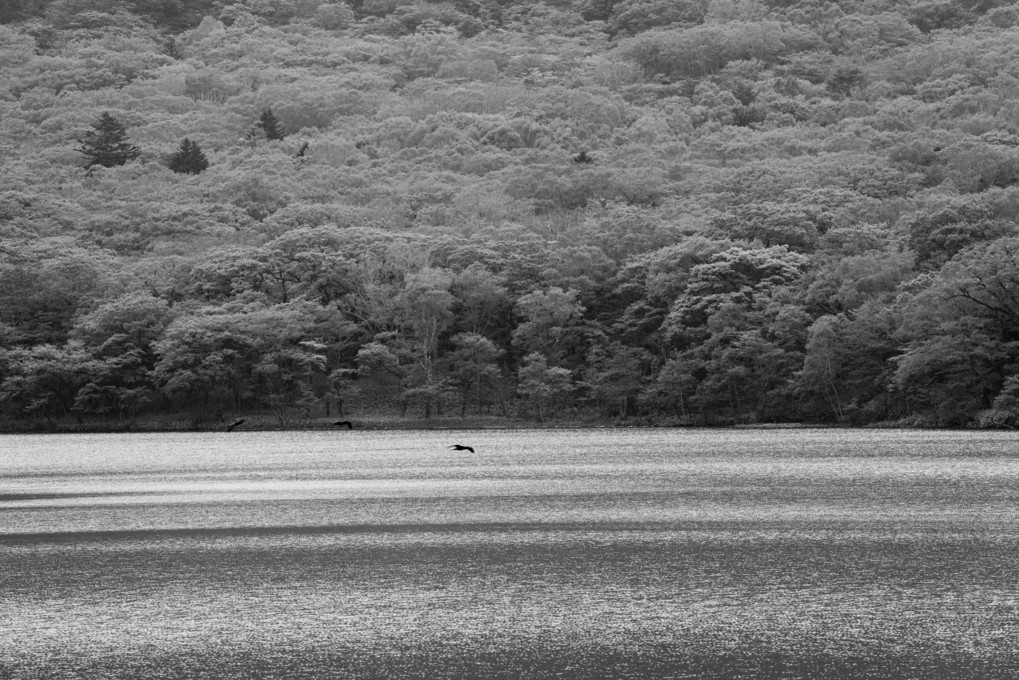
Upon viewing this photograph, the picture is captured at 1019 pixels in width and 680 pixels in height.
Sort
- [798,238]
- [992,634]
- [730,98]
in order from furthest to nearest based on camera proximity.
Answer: [730,98] → [798,238] → [992,634]

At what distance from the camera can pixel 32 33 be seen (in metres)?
194

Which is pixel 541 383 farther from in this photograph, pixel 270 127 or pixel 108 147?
pixel 270 127

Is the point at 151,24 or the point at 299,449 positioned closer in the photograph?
the point at 299,449

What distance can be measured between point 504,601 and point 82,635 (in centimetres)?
555

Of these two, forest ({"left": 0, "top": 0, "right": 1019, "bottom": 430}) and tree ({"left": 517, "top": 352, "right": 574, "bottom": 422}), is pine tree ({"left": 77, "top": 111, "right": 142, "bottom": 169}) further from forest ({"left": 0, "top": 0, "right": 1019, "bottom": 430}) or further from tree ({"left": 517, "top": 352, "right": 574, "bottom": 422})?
tree ({"left": 517, "top": 352, "right": 574, "bottom": 422})

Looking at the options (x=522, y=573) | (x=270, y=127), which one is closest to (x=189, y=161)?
(x=270, y=127)

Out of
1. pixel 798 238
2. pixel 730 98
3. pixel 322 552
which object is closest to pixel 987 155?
pixel 798 238

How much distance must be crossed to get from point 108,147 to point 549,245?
7019cm

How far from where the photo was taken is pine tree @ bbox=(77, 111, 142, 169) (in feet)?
445

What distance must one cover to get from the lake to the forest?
28109mm

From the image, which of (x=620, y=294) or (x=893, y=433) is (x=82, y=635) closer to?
(x=893, y=433)

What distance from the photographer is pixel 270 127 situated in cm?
14988

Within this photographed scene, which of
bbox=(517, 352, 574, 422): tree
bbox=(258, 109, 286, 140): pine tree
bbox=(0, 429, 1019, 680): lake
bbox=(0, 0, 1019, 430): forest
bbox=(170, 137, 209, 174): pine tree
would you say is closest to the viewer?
bbox=(0, 429, 1019, 680): lake

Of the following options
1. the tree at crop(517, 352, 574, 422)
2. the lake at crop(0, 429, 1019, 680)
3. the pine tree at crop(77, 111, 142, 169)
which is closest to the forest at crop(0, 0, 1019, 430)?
the tree at crop(517, 352, 574, 422)
